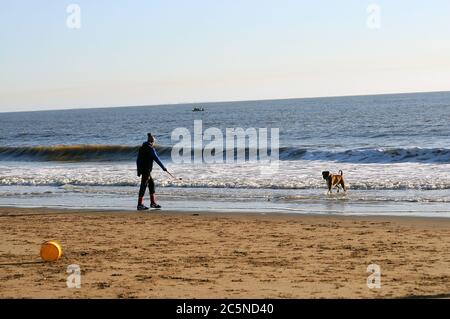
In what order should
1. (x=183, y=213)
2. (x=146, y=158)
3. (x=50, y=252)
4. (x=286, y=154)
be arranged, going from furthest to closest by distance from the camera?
(x=286, y=154) < (x=146, y=158) < (x=183, y=213) < (x=50, y=252)

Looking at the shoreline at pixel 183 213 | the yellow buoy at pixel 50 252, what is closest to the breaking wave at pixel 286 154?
the shoreline at pixel 183 213

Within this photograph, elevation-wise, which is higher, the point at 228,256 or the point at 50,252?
the point at 50,252

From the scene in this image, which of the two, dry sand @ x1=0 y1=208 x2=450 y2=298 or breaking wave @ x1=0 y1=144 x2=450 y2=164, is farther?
breaking wave @ x1=0 y1=144 x2=450 y2=164

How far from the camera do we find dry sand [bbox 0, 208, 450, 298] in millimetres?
7020

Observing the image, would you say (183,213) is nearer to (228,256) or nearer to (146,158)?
(146,158)

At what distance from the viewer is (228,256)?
8852 millimetres

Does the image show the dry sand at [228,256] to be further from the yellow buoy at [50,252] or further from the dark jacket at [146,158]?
the dark jacket at [146,158]

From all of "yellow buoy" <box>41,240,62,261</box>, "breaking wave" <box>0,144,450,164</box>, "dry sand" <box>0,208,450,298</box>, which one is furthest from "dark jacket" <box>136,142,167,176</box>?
"breaking wave" <box>0,144,450,164</box>

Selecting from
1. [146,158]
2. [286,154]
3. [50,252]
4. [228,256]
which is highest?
[146,158]

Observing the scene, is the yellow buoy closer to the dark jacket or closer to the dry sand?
the dry sand

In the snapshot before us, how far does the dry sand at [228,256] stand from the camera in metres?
7.02

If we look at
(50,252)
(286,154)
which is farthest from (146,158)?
(286,154)

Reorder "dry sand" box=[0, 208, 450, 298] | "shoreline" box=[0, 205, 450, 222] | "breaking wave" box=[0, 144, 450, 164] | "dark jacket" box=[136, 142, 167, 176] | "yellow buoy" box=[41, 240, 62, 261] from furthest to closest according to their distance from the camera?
1. "breaking wave" box=[0, 144, 450, 164]
2. "dark jacket" box=[136, 142, 167, 176]
3. "shoreline" box=[0, 205, 450, 222]
4. "yellow buoy" box=[41, 240, 62, 261]
5. "dry sand" box=[0, 208, 450, 298]
